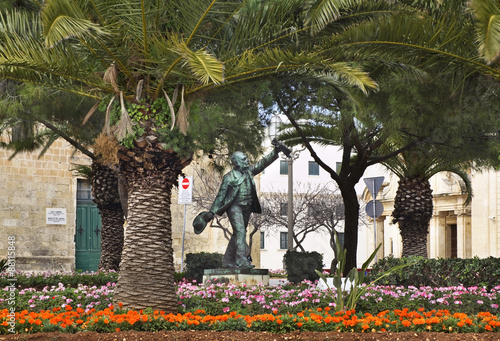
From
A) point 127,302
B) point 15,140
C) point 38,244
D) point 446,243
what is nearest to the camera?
point 127,302

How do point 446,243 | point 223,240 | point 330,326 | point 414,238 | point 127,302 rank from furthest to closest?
point 446,243 < point 223,240 < point 414,238 < point 127,302 < point 330,326

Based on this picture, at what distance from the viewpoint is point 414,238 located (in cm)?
1847

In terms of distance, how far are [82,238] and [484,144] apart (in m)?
14.1

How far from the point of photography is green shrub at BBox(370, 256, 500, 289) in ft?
37.0

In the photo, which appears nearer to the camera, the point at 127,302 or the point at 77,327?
the point at 77,327

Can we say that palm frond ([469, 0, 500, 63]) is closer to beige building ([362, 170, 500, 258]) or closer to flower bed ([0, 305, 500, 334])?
flower bed ([0, 305, 500, 334])

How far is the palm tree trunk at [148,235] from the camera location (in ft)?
27.8

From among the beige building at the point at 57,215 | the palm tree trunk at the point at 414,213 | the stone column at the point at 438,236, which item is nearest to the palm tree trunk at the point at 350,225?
the palm tree trunk at the point at 414,213

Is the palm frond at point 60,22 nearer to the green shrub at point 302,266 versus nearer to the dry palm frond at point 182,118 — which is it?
the dry palm frond at point 182,118

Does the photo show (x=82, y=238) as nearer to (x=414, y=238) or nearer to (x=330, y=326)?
(x=414, y=238)

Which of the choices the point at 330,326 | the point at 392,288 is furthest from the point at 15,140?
the point at 330,326

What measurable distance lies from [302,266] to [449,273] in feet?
11.0

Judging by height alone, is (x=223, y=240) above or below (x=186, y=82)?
below

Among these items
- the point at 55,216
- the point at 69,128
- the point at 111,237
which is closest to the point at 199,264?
the point at 111,237
